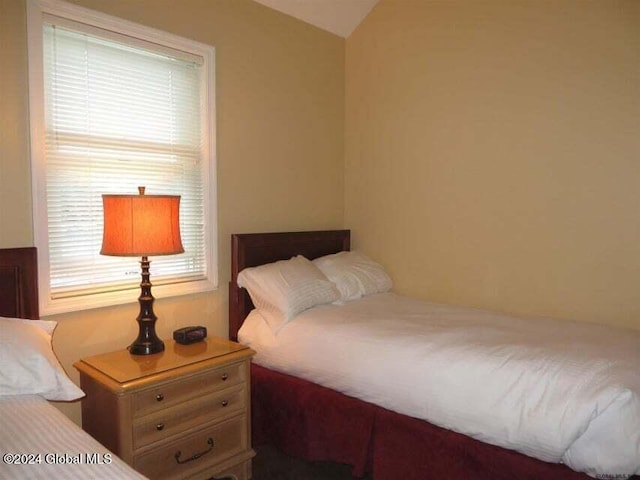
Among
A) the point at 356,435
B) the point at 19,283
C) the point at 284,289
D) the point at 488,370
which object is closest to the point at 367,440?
the point at 356,435

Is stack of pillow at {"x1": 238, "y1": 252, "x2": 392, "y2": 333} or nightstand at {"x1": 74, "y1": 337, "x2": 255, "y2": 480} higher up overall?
stack of pillow at {"x1": 238, "y1": 252, "x2": 392, "y2": 333}

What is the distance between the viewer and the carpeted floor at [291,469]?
209 cm

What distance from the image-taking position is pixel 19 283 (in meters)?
1.78

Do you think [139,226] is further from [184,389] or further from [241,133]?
[241,133]

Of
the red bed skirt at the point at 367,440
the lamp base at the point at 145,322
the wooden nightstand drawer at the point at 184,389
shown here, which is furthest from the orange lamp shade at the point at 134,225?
the red bed skirt at the point at 367,440

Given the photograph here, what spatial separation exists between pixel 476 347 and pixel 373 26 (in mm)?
2411

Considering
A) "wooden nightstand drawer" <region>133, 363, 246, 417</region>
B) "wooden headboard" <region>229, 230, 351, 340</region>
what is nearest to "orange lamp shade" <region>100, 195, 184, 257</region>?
"wooden nightstand drawer" <region>133, 363, 246, 417</region>

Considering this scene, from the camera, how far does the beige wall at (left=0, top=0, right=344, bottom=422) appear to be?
1.80m

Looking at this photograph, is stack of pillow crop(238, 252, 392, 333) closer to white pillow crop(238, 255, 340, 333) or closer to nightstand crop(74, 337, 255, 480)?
white pillow crop(238, 255, 340, 333)

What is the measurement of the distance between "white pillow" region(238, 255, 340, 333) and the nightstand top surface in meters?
0.31

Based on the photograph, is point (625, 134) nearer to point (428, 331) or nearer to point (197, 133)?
point (428, 331)

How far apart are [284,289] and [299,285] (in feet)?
0.31

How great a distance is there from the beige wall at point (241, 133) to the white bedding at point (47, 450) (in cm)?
76

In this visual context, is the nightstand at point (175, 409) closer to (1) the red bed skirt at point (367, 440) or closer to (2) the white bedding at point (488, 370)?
(1) the red bed skirt at point (367, 440)
